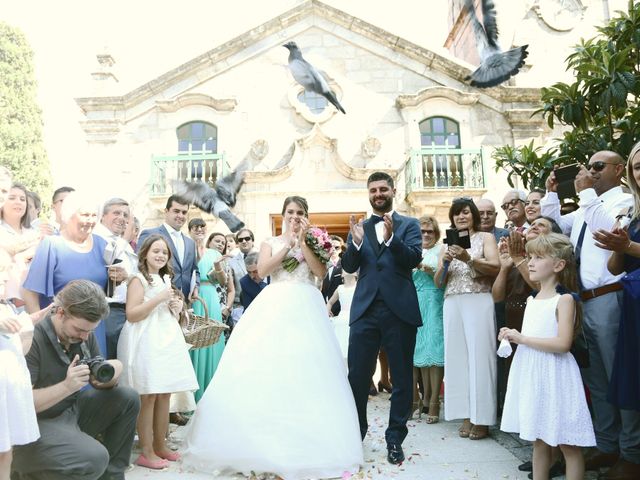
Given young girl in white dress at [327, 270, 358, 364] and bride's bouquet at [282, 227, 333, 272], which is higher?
bride's bouquet at [282, 227, 333, 272]

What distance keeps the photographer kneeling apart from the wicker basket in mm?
1262

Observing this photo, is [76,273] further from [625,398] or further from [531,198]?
[531,198]

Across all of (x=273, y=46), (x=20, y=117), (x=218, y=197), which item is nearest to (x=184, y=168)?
(x=273, y=46)

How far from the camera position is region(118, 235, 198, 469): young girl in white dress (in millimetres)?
4184

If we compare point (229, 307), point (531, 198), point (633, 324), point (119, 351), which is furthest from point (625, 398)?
point (229, 307)

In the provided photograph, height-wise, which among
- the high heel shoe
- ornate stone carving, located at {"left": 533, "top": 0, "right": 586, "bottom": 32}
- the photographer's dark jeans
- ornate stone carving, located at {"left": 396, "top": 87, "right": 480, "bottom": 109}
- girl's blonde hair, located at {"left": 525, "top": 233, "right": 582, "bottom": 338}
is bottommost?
the high heel shoe

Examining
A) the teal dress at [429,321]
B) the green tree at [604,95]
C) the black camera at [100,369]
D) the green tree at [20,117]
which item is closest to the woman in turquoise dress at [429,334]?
the teal dress at [429,321]

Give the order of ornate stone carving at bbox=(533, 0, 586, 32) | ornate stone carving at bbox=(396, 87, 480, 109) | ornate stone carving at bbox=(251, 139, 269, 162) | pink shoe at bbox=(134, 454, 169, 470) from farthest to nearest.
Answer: ornate stone carving at bbox=(533, 0, 586, 32)
ornate stone carving at bbox=(396, 87, 480, 109)
ornate stone carving at bbox=(251, 139, 269, 162)
pink shoe at bbox=(134, 454, 169, 470)

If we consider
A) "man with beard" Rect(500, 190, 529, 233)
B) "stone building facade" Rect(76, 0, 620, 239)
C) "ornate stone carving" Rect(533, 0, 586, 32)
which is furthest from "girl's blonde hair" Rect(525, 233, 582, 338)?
"ornate stone carving" Rect(533, 0, 586, 32)

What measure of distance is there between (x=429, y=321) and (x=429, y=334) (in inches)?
6.3

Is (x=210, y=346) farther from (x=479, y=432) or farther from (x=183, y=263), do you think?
(x=479, y=432)

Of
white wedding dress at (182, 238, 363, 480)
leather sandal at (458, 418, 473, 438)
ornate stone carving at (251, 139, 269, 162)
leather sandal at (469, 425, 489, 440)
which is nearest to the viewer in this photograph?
white wedding dress at (182, 238, 363, 480)

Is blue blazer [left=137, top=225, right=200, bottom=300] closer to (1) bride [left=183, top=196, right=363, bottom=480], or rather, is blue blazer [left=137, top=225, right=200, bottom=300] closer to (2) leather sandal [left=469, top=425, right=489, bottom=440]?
(1) bride [left=183, top=196, right=363, bottom=480]

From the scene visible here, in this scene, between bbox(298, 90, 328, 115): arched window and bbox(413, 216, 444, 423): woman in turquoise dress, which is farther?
bbox(298, 90, 328, 115): arched window
